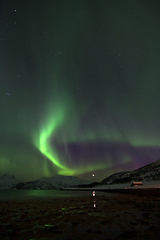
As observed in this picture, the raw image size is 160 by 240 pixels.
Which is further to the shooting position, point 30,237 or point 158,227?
point 158,227

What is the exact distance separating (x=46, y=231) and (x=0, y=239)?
2719 millimetres

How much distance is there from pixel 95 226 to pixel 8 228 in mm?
6029

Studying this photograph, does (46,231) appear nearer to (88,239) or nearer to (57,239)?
(57,239)

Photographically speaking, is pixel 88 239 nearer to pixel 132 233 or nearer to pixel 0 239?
pixel 132 233

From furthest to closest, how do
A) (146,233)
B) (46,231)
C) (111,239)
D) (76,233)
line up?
1. (46,231)
2. (76,233)
3. (146,233)
4. (111,239)

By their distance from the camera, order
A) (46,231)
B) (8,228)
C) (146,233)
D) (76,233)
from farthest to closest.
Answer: (8,228) → (46,231) → (76,233) → (146,233)

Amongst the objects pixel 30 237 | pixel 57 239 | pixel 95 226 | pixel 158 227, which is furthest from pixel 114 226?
pixel 30 237

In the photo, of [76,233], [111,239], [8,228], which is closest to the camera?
[111,239]

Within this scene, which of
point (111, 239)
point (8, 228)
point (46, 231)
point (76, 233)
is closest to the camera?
→ point (111, 239)

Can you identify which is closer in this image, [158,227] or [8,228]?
[158,227]

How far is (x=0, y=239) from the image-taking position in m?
8.70

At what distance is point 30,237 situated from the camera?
8.94 m

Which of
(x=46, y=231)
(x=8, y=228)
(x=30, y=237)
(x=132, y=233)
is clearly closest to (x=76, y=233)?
(x=46, y=231)

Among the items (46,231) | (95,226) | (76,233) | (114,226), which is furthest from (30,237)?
(114,226)
